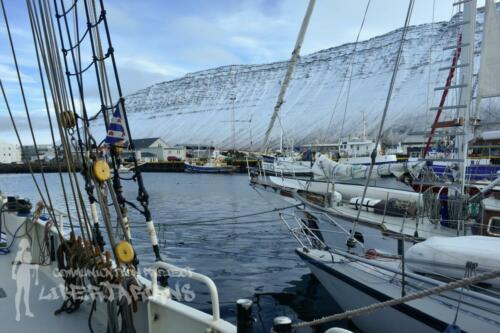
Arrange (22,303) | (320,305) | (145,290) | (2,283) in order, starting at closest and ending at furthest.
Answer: (145,290) < (22,303) < (2,283) < (320,305)

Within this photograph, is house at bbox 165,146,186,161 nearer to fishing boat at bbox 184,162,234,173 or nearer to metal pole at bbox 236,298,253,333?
fishing boat at bbox 184,162,234,173

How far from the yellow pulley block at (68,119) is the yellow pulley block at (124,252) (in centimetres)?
148

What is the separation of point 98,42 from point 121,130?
3.04ft

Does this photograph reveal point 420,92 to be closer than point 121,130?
No

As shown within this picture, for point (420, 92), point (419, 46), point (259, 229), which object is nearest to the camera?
point (259, 229)

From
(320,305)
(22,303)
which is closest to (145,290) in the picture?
(22,303)

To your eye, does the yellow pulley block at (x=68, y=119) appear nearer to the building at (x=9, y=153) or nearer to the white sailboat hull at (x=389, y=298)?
the white sailboat hull at (x=389, y=298)

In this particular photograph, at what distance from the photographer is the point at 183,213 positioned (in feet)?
78.0

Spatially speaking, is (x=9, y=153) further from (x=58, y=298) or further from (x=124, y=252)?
(x=124, y=252)

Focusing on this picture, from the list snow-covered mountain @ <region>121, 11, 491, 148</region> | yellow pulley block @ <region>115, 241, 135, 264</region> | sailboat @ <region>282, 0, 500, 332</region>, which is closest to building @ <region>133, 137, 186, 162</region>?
snow-covered mountain @ <region>121, 11, 491, 148</region>

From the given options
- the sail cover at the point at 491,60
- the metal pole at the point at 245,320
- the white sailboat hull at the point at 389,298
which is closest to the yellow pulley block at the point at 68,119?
the metal pole at the point at 245,320

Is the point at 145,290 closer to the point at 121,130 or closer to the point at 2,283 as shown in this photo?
the point at 121,130

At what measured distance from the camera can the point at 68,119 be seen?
4223 millimetres

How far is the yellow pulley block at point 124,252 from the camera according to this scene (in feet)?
11.4
